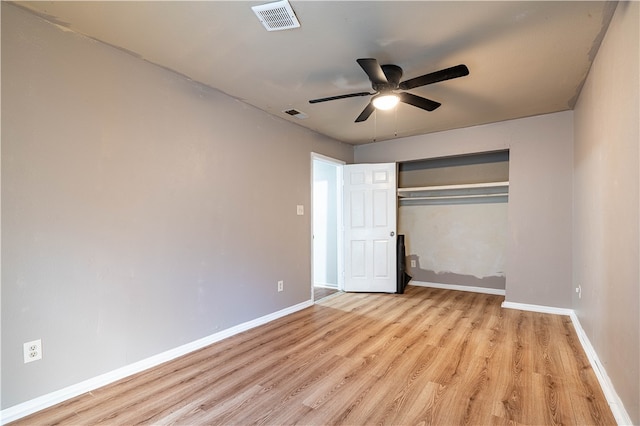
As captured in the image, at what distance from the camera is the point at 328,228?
5.39 meters

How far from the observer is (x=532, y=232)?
389cm

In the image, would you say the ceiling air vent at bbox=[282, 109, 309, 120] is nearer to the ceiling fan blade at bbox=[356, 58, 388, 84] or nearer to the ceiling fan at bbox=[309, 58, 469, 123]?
the ceiling fan at bbox=[309, 58, 469, 123]

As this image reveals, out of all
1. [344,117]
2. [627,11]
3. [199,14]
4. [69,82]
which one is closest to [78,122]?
[69,82]

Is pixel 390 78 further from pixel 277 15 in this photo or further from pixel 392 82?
pixel 277 15

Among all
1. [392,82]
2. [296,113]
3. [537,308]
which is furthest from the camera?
[537,308]

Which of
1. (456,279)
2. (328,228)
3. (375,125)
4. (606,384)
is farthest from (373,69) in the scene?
(456,279)

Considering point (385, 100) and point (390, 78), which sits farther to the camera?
point (385, 100)

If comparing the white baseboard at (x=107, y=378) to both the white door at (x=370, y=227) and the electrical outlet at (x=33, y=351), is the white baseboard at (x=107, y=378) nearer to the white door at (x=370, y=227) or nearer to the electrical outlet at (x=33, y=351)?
the electrical outlet at (x=33, y=351)

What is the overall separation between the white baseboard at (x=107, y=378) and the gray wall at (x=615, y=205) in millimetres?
3009

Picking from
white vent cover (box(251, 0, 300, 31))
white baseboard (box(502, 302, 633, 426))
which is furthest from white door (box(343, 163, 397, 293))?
white vent cover (box(251, 0, 300, 31))

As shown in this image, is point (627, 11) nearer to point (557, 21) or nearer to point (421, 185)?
point (557, 21)

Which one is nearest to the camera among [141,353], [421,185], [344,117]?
[141,353]

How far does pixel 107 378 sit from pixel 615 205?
12.1ft

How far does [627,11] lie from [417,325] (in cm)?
300
